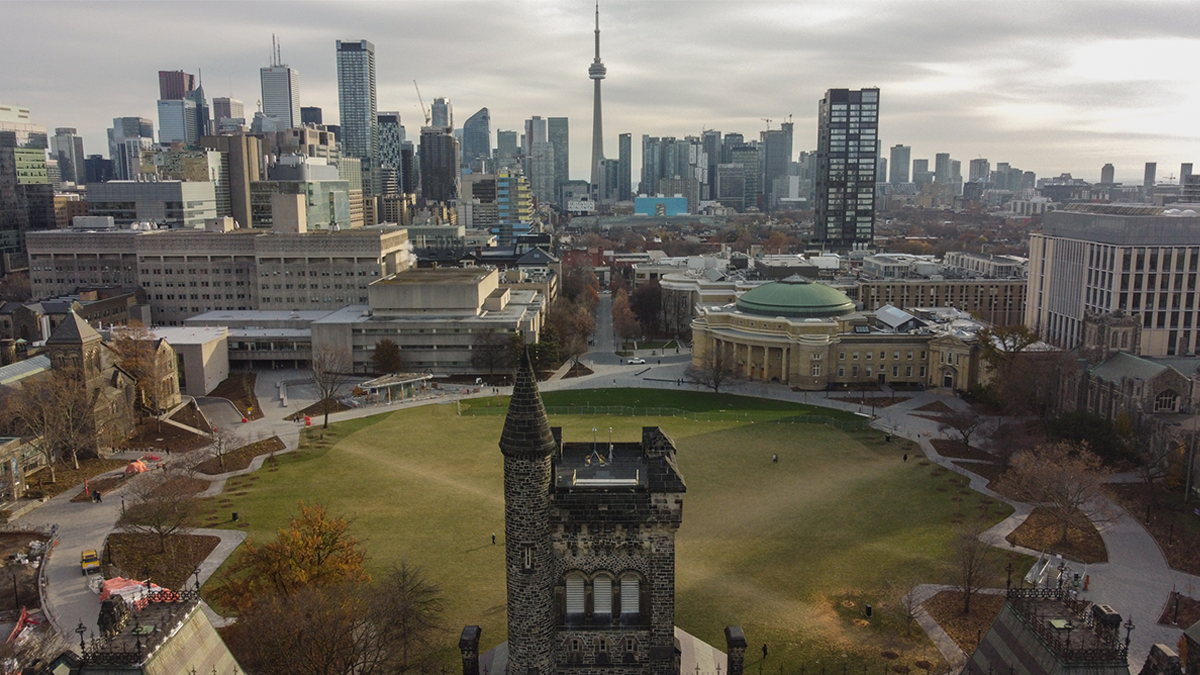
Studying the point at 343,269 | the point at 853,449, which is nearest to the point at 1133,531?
the point at 853,449

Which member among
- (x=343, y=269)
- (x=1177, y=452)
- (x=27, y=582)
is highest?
(x=343, y=269)

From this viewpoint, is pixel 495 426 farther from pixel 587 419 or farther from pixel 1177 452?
pixel 1177 452

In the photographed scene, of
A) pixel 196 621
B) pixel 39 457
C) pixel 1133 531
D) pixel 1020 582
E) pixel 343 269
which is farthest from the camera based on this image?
pixel 343 269

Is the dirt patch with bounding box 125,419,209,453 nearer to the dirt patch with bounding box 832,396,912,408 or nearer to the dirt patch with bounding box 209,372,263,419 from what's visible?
the dirt patch with bounding box 209,372,263,419

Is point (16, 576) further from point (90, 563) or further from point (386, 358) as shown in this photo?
point (386, 358)

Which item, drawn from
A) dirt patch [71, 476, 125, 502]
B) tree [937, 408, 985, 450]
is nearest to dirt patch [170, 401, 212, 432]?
dirt patch [71, 476, 125, 502]

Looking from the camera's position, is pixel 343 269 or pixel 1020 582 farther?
pixel 343 269

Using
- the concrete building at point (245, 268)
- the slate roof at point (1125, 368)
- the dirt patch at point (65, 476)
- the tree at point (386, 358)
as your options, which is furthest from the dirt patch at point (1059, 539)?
the concrete building at point (245, 268)
